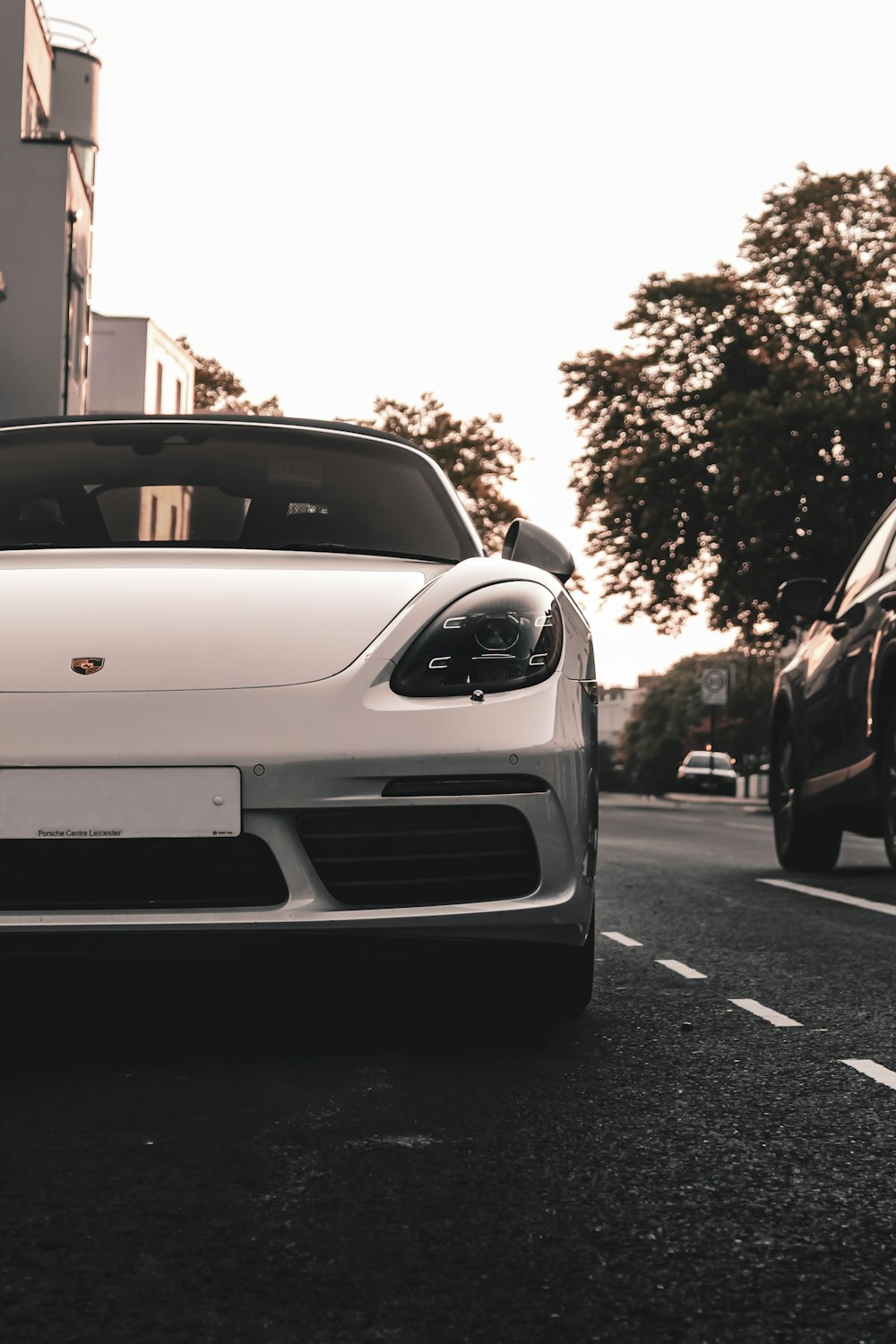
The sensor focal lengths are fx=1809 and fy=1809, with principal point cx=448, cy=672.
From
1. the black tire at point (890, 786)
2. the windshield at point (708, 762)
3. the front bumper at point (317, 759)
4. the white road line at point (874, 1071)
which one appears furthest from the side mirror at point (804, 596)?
the windshield at point (708, 762)

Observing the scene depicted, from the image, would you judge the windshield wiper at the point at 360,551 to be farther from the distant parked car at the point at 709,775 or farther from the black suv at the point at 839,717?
the distant parked car at the point at 709,775

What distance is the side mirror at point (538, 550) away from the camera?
4.62 m

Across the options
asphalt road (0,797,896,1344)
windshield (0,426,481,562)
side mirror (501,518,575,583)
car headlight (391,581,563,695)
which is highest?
windshield (0,426,481,562)

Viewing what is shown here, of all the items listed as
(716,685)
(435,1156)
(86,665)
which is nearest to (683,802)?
(716,685)

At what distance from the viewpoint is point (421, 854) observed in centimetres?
369

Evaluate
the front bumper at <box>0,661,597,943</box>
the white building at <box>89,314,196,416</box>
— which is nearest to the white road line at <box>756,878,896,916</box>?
the front bumper at <box>0,661,597,943</box>

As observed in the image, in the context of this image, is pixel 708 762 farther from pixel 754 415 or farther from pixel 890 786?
pixel 890 786

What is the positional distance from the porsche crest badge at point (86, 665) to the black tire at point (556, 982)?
1.13 meters

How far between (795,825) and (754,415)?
2498 centimetres

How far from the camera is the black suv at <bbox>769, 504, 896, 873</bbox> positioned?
7.73 metres

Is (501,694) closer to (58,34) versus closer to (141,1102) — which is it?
(141,1102)

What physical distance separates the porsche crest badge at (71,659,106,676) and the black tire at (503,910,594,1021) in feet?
3.71

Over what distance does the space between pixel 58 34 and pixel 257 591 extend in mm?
30761

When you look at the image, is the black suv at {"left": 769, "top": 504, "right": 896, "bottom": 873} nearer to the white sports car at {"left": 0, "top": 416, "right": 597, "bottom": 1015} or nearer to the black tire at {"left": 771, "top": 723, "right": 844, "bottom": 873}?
the black tire at {"left": 771, "top": 723, "right": 844, "bottom": 873}
